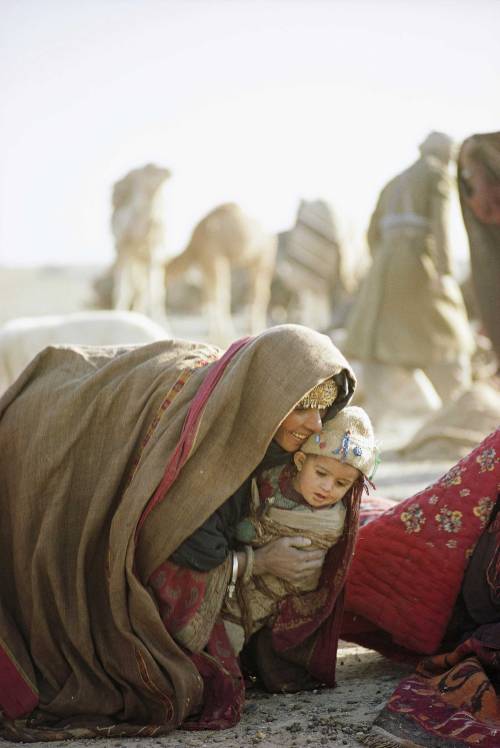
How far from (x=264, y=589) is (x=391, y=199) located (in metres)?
7.03

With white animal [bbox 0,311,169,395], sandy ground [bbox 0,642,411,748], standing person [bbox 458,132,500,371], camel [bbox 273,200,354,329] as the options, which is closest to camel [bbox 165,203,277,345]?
camel [bbox 273,200,354,329]

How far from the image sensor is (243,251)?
2036 cm

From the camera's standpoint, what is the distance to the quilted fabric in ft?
12.3

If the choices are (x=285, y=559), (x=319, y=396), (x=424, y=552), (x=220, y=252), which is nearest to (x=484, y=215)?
(x=424, y=552)

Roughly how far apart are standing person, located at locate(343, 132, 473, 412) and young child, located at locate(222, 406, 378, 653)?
Answer: 262 inches

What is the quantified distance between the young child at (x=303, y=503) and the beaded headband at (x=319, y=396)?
0.08 metres

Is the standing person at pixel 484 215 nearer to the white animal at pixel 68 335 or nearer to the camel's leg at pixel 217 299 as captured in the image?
the white animal at pixel 68 335

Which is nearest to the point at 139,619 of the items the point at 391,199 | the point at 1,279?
the point at 391,199

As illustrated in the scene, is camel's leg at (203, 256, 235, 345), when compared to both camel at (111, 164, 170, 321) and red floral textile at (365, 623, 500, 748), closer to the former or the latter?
camel at (111, 164, 170, 321)

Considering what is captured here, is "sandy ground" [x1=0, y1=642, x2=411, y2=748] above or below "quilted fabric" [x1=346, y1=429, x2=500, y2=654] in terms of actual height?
Result: below

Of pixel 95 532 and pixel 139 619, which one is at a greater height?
pixel 95 532

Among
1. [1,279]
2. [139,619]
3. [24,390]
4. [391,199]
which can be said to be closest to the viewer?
[139,619]

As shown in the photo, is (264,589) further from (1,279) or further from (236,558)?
(1,279)

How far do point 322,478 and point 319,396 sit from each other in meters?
0.27
